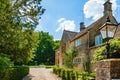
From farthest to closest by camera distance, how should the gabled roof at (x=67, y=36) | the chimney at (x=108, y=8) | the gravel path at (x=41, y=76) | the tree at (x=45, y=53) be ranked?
the tree at (x=45, y=53) → the gabled roof at (x=67, y=36) → the gravel path at (x=41, y=76) → the chimney at (x=108, y=8)

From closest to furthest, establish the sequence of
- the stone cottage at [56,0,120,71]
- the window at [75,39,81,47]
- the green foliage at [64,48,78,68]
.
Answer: the stone cottage at [56,0,120,71]
the window at [75,39,81,47]
the green foliage at [64,48,78,68]

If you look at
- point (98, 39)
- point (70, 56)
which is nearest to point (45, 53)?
point (70, 56)

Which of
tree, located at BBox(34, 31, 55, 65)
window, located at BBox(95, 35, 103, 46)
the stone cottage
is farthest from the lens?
tree, located at BBox(34, 31, 55, 65)

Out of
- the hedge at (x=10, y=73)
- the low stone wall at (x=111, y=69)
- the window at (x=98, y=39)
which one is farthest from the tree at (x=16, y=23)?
the window at (x=98, y=39)

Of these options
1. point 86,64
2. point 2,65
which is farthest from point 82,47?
point 2,65

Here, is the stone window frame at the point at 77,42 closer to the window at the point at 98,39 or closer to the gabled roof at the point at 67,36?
the window at the point at 98,39

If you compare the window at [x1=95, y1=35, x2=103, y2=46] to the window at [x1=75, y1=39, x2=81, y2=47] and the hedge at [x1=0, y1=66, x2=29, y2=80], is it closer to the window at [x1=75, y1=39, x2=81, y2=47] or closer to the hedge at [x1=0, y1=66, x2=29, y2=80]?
the window at [x1=75, y1=39, x2=81, y2=47]

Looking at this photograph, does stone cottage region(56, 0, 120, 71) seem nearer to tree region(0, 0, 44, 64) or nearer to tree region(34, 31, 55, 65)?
tree region(0, 0, 44, 64)

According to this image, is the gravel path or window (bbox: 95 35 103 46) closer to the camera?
window (bbox: 95 35 103 46)

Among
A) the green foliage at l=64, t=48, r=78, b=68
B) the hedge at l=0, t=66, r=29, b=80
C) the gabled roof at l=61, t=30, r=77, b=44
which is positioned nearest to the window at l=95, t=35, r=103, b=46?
the green foliage at l=64, t=48, r=78, b=68

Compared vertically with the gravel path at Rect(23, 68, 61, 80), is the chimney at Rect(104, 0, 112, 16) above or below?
above

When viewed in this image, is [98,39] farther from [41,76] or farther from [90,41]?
[41,76]

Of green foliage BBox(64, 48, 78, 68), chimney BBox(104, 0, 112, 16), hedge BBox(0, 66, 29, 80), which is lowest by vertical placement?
hedge BBox(0, 66, 29, 80)

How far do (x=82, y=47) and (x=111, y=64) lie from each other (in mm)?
29520
